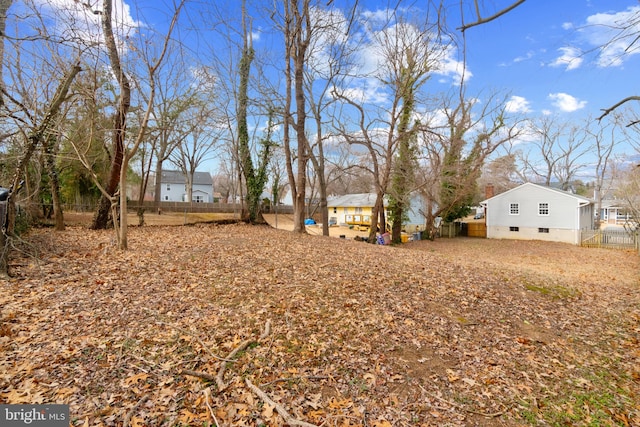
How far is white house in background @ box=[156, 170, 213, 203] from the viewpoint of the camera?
40562 millimetres

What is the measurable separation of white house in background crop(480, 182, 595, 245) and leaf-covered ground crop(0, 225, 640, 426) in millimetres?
17992

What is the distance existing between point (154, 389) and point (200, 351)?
58 centimetres

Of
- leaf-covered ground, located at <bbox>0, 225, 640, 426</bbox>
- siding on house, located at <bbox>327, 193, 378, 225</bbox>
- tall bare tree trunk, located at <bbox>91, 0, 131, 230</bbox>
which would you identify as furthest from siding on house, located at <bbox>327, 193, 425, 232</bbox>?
leaf-covered ground, located at <bbox>0, 225, 640, 426</bbox>

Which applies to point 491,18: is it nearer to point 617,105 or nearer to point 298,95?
point 617,105

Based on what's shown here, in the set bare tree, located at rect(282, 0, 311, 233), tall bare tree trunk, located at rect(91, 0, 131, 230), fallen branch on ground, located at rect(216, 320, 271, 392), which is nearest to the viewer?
fallen branch on ground, located at rect(216, 320, 271, 392)

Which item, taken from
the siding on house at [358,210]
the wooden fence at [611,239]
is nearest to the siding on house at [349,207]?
the siding on house at [358,210]

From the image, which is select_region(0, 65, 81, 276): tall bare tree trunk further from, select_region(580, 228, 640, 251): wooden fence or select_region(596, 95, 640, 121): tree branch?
select_region(580, 228, 640, 251): wooden fence

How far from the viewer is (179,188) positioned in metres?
41.0

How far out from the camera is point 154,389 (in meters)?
2.61

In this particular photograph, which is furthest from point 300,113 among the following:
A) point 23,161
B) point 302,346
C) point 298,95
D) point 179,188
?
point 179,188

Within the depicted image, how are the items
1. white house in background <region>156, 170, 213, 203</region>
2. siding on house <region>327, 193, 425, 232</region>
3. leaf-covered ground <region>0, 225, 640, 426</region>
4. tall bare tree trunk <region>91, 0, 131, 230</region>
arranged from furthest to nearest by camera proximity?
white house in background <region>156, 170, 213, 203</region>
siding on house <region>327, 193, 425, 232</region>
tall bare tree trunk <region>91, 0, 131, 230</region>
leaf-covered ground <region>0, 225, 640, 426</region>

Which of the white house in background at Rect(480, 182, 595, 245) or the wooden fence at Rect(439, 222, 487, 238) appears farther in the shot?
the wooden fence at Rect(439, 222, 487, 238)
